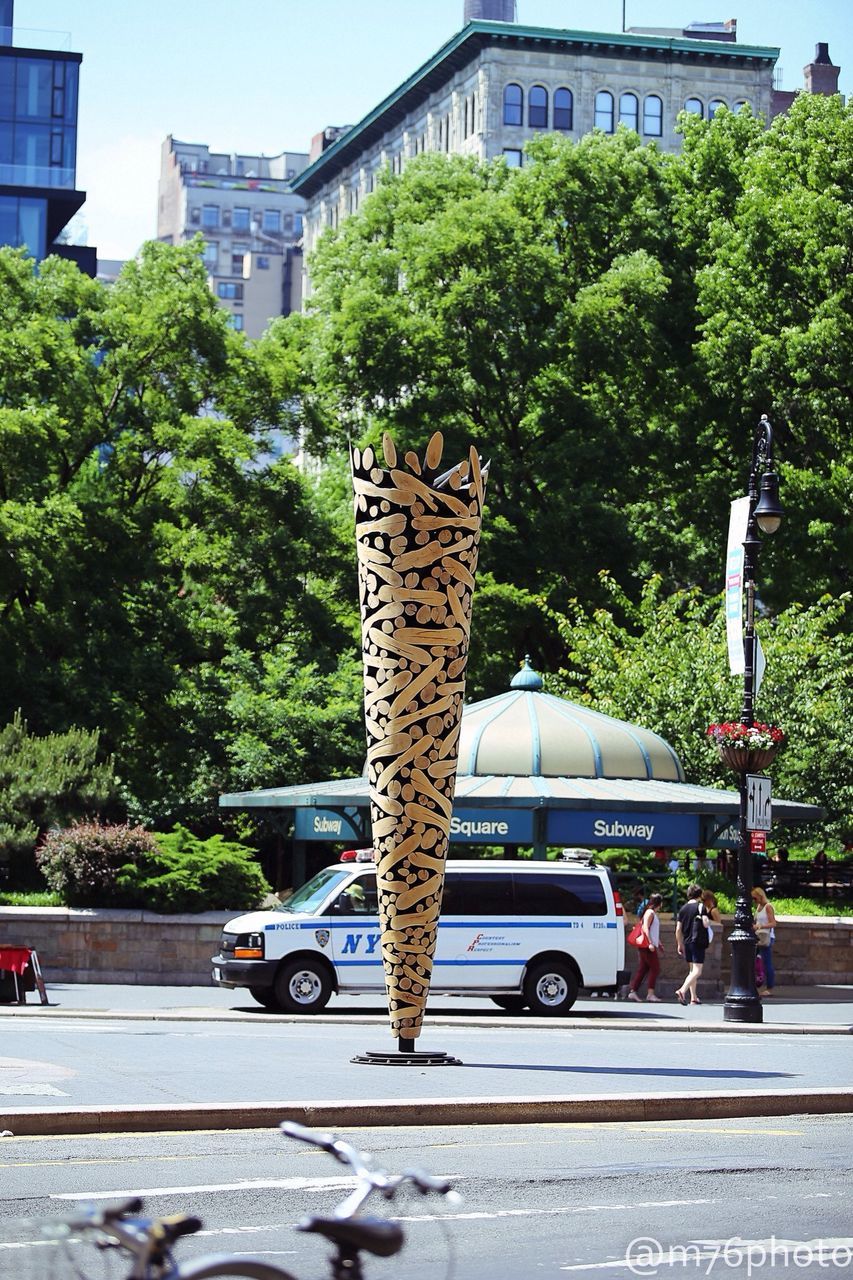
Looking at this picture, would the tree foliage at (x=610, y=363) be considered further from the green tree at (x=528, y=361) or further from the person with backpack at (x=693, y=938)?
the person with backpack at (x=693, y=938)

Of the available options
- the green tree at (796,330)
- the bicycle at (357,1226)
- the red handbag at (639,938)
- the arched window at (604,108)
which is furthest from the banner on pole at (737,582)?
the arched window at (604,108)

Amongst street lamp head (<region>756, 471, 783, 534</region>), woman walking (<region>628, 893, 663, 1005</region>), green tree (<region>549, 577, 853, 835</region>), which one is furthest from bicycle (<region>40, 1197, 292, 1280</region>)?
green tree (<region>549, 577, 853, 835</region>)

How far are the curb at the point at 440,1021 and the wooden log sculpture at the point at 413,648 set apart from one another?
26.0 ft

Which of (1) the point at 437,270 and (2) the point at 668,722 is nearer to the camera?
(2) the point at 668,722

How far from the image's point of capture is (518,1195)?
1028 centimetres

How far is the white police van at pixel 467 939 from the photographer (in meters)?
25.1

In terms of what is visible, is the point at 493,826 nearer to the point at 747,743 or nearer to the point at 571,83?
the point at 747,743

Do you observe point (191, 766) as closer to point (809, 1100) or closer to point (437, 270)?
point (437, 270)

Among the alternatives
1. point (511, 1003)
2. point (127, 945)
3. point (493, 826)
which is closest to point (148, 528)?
point (493, 826)

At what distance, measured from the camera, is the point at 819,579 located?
4506 centimetres

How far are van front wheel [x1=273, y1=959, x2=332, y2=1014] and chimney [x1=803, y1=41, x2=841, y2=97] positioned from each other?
274ft

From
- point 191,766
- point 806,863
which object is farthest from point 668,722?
point 191,766

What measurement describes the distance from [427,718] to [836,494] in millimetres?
30731

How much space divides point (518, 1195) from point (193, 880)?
64.8 feet
